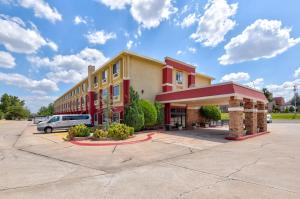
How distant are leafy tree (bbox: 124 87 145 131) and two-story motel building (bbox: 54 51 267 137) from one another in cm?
89

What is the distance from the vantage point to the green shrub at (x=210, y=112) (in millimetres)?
31469

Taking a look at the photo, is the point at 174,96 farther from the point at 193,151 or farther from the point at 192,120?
the point at 193,151

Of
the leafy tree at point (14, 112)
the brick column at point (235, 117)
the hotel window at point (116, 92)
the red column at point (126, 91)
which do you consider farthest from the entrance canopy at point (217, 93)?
the leafy tree at point (14, 112)

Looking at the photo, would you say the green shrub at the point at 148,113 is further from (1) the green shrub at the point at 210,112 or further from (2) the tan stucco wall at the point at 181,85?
(1) the green shrub at the point at 210,112

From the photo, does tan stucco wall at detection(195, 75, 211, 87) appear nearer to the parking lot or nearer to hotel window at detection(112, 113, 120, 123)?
hotel window at detection(112, 113, 120, 123)

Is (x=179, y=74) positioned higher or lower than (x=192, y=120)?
higher

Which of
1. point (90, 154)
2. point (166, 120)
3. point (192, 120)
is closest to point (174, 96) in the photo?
point (166, 120)

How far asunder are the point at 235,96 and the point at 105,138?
1120 centimetres

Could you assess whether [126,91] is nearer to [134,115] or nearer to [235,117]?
[134,115]

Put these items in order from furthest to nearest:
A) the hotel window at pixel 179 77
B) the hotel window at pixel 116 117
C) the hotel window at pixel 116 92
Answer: the hotel window at pixel 179 77, the hotel window at pixel 116 92, the hotel window at pixel 116 117

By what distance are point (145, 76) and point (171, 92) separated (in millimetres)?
3879

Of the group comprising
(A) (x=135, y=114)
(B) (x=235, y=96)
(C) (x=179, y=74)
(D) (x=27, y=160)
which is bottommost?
(D) (x=27, y=160)

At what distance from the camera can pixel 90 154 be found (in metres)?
11.6

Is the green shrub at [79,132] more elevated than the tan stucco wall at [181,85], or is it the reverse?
the tan stucco wall at [181,85]
